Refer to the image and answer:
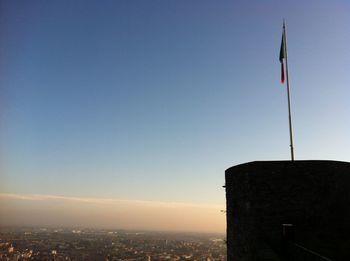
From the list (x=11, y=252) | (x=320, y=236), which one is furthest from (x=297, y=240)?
(x=11, y=252)

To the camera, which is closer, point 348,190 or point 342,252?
point 342,252

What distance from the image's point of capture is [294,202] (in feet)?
35.3

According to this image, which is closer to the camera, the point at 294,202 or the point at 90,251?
the point at 294,202

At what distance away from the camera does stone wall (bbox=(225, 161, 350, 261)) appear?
1062 cm

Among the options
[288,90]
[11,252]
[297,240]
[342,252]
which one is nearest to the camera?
[342,252]

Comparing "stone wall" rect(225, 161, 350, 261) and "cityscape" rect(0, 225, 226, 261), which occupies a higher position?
"stone wall" rect(225, 161, 350, 261)

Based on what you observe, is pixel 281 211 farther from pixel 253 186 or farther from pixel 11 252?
pixel 11 252

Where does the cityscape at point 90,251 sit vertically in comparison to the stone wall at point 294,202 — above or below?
below

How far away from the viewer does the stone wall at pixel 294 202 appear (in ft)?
34.9

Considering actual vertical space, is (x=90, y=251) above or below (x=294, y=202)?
below

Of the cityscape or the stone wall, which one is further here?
the cityscape

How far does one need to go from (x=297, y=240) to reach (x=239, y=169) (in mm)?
2760

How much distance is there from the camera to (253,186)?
36.4 feet

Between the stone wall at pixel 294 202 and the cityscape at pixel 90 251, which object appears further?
the cityscape at pixel 90 251
